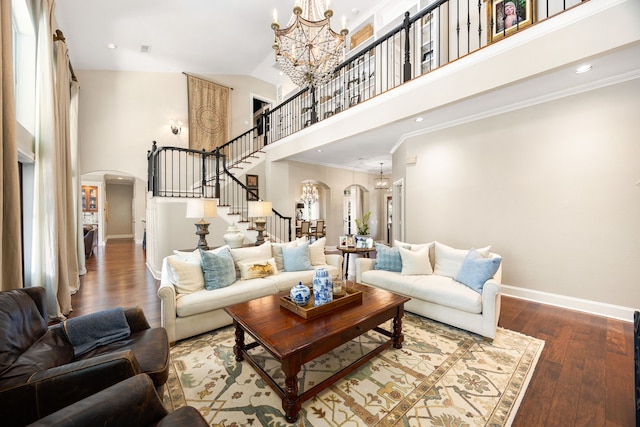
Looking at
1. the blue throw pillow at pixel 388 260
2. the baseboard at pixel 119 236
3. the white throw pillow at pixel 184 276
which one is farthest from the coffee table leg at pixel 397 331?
the baseboard at pixel 119 236

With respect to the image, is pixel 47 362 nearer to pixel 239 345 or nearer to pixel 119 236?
pixel 239 345

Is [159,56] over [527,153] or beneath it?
over

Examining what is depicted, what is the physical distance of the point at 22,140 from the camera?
258 cm

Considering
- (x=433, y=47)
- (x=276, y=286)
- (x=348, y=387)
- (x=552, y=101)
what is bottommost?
(x=348, y=387)

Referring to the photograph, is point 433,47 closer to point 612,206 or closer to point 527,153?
point 527,153

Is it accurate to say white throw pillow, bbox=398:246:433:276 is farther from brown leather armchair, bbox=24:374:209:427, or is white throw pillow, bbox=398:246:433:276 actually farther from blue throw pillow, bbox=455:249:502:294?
brown leather armchair, bbox=24:374:209:427

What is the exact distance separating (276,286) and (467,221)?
3.41m

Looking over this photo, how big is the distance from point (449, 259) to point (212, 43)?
7.26 metres

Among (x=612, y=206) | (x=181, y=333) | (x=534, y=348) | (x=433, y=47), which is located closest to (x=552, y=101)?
(x=612, y=206)

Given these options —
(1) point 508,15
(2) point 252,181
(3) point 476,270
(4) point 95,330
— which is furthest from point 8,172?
(1) point 508,15

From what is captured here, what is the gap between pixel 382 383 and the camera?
1986mm

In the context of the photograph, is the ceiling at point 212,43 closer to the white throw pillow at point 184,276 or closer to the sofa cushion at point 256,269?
the sofa cushion at point 256,269

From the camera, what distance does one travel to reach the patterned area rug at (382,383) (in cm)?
168

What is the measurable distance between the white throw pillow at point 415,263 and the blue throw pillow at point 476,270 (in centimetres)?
42
